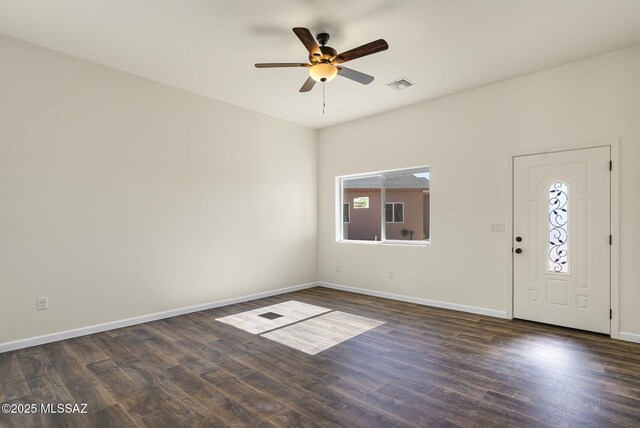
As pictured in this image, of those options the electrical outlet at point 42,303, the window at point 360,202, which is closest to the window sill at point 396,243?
the window at point 360,202

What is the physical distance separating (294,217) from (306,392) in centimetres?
389

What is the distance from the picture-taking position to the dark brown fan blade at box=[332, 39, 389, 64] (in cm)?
274

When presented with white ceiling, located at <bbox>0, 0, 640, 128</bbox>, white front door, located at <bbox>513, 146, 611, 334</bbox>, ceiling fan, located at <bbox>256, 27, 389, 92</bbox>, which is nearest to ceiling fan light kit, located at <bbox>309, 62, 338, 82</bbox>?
ceiling fan, located at <bbox>256, 27, 389, 92</bbox>

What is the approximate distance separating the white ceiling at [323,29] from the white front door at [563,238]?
1221mm

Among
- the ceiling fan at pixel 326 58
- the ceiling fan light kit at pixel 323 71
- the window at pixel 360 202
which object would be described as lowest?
the window at pixel 360 202

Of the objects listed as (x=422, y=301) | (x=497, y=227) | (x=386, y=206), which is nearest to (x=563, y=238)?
(x=497, y=227)

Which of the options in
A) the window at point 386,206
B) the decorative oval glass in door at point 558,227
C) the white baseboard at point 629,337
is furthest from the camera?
the window at point 386,206

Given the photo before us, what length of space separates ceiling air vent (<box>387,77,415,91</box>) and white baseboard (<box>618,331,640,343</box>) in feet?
12.0

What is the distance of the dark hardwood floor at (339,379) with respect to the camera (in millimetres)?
2182

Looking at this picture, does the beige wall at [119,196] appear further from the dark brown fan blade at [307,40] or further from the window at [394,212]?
the dark brown fan blade at [307,40]

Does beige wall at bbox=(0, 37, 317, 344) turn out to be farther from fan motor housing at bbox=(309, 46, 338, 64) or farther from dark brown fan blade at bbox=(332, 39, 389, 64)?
dark brown fan blade at bbox=(332, 39, 389, 64)

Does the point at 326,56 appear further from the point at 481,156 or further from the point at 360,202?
the point at 360,202

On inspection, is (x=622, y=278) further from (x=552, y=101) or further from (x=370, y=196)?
(x=370, y=196)

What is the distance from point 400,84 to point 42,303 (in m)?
4.80
